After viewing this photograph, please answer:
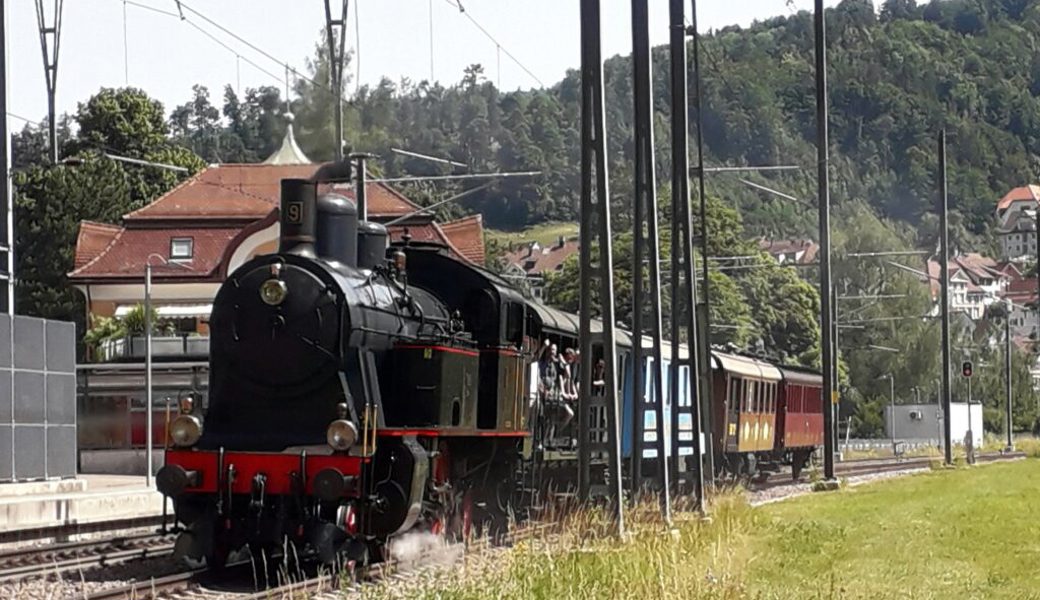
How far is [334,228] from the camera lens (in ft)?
66.8

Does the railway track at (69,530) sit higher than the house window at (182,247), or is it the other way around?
the house window at (182,247)

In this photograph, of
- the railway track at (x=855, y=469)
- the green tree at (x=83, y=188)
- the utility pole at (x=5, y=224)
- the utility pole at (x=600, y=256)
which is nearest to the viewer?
the utility pole at (x=600, y=256)

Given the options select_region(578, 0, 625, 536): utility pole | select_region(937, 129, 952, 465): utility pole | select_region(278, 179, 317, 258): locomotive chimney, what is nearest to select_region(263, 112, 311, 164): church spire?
select_region(937, 129, 952, 465): utility pole

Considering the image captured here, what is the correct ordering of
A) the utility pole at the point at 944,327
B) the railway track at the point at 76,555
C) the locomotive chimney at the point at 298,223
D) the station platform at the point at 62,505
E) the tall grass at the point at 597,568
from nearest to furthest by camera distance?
1. the tall grass at the point at 597,568
2. the railway track at the point at 76,555
3. the locomotive chimney at the point at 298,223
4. the station platform at the point at 62,505
5. the utility pole at the point at 944,327

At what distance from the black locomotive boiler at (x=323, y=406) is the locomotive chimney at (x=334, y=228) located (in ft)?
0.06

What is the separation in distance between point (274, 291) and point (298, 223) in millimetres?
1129

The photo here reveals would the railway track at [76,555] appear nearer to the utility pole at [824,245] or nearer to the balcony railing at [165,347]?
the utility pole at [824,245]

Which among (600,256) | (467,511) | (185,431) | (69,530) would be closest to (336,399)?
(185,431)

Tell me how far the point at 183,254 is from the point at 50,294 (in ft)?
47.3

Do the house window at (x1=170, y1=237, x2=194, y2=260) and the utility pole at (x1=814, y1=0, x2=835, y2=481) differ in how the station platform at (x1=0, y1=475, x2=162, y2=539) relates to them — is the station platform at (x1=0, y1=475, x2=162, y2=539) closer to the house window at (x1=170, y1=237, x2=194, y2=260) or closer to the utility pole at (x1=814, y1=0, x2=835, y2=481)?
the utility pole at (x1=814, y1=0, x2=835, y2=481)

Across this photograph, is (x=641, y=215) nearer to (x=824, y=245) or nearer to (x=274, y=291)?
(x=274, y=291)

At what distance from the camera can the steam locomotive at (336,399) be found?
18.6 m

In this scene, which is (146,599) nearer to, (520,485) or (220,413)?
(220,413)

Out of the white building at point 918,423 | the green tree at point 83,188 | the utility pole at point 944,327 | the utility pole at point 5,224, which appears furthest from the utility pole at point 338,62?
the white building at point 918,423
